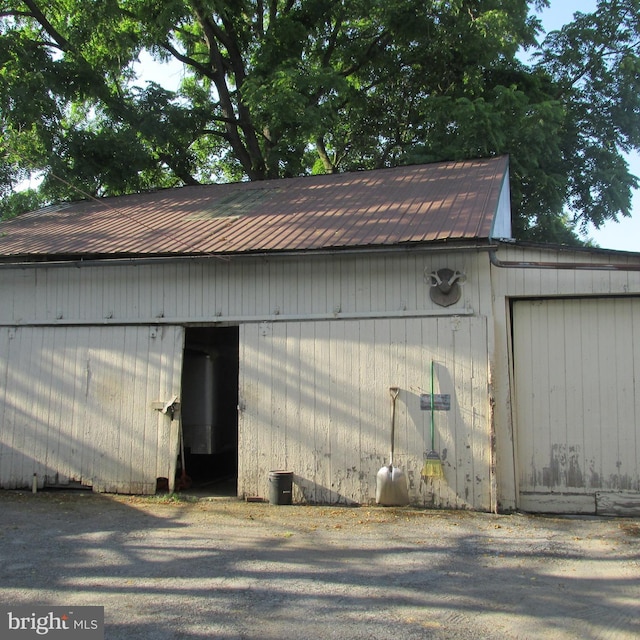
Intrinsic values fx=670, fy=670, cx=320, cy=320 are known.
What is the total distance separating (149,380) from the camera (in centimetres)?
971

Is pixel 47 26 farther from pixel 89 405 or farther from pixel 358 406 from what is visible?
pixel 358 406

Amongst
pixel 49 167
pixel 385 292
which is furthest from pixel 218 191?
pixel 49 167

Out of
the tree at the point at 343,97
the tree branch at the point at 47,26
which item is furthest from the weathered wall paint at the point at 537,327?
the tree branch at the point at 47,26

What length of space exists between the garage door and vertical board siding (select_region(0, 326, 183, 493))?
15.7ft

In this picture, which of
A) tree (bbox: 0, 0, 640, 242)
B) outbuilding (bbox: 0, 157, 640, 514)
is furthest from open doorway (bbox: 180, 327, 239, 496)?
tree (bbox: 0, 0, 640, 242)

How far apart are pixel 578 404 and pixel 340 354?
3.06m

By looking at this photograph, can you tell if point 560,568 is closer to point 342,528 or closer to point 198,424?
point 342,528

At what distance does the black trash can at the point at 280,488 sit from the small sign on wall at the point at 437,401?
2.00 metres

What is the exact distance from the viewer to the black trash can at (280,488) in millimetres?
8789

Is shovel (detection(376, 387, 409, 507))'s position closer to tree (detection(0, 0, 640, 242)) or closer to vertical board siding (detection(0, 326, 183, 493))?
vertical board siding (detection(0, 326, 183, 493))

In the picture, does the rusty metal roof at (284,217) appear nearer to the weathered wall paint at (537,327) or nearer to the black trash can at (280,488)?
the weathered wall paint at (537,327)

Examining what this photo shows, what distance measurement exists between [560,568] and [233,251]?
558 cm

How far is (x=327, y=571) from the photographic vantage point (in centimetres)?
575

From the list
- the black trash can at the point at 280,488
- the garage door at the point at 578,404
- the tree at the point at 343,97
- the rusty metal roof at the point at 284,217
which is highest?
the tree at the point at 343,97
